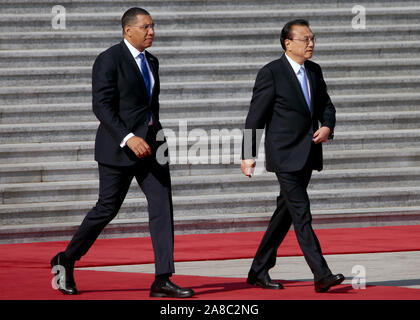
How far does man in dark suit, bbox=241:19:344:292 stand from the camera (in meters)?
6.31

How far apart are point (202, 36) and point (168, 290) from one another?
630 centimetres

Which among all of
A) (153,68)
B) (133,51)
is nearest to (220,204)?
(153,68)

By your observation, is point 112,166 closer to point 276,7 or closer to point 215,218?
point 215,218

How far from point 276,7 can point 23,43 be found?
10.2 ft

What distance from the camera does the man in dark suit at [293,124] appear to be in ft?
20.7

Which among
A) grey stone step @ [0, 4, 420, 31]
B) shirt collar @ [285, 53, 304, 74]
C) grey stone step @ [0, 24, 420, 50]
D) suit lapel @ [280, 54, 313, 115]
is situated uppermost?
grey stone step @ [0, 4, 420, 31]

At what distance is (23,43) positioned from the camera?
1167 cm

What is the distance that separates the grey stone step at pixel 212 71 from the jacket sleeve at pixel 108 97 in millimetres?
5043

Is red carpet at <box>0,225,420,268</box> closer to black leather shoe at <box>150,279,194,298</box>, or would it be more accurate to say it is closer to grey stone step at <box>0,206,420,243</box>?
grey stone step at <box>0,206,420,243</box>

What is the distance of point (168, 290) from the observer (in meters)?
6.07

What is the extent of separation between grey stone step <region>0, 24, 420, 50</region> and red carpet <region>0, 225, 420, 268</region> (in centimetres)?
318

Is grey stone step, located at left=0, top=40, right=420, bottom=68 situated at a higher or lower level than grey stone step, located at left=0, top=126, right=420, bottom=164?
higher

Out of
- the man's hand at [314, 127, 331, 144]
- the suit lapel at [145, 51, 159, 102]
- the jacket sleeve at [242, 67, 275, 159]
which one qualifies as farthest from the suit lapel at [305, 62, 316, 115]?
the suit lapel at [145, 51, 159, 102]

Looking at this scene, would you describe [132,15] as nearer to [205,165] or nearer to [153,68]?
[153,68]
